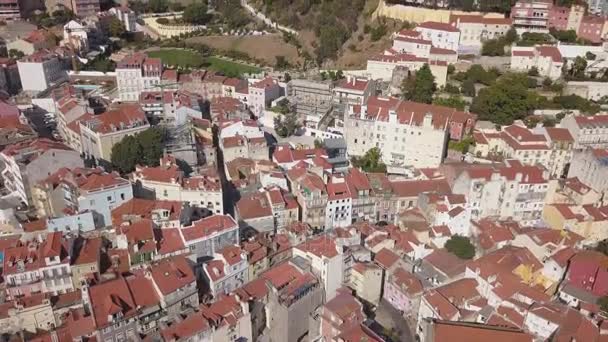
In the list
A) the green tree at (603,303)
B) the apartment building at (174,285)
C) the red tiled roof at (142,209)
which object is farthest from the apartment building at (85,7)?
the green tree at (603,303)

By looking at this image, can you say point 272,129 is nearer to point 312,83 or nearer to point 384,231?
point 312,83

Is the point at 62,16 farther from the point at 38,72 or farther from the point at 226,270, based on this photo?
the point at 226,270

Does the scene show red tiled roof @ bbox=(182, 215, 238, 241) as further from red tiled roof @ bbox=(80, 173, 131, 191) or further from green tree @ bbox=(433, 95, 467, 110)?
green tree @ bbox=(433, 95, 467, 110)

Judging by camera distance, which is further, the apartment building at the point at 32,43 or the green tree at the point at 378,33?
the apartment building at the point at 32,43

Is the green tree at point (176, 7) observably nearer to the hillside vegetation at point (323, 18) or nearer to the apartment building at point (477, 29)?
the hillside vegetation at point (323, 18)

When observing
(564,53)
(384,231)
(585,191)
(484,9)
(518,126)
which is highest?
(484,9)

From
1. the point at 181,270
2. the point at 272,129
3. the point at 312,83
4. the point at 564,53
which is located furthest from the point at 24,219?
the point at 564,53

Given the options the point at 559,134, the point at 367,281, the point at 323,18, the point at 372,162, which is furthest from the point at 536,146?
the point at 323,18
